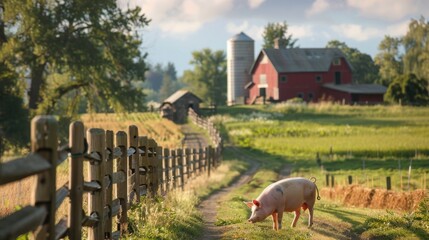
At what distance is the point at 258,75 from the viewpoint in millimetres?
88500

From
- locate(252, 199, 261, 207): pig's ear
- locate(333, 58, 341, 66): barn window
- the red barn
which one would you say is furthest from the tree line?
locate(333, 58, 341, 66): barn window

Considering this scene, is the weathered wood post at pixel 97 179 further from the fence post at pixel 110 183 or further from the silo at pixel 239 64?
the silo at pixel 239 64

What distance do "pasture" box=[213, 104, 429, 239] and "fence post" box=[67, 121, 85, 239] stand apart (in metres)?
4.47

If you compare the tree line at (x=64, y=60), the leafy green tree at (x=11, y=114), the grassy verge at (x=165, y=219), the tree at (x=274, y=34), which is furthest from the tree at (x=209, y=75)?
the grassy verge at (x=165, y=219)

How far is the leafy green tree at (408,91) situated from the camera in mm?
72688

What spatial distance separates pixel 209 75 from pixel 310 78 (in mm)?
40290

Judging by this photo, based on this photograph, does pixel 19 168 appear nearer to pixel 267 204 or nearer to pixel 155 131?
pixel 267 204

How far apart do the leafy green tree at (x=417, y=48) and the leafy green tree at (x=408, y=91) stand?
1592 cm

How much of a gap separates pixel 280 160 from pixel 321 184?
417 inches

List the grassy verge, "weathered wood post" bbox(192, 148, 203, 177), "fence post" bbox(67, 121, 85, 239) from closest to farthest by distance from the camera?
1. "fence post" bbox(67, 121, 85, 239)
2. the grassy verge
3. "weathered wood post" bbox(192, 148, 203, 177)

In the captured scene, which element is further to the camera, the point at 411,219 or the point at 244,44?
the point at 244,44

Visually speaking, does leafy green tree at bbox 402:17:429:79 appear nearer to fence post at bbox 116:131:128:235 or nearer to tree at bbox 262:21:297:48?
tree at bbox 262:21:297:48

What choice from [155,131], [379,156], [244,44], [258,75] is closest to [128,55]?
[155,131]

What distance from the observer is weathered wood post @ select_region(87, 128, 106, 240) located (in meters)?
9.16
